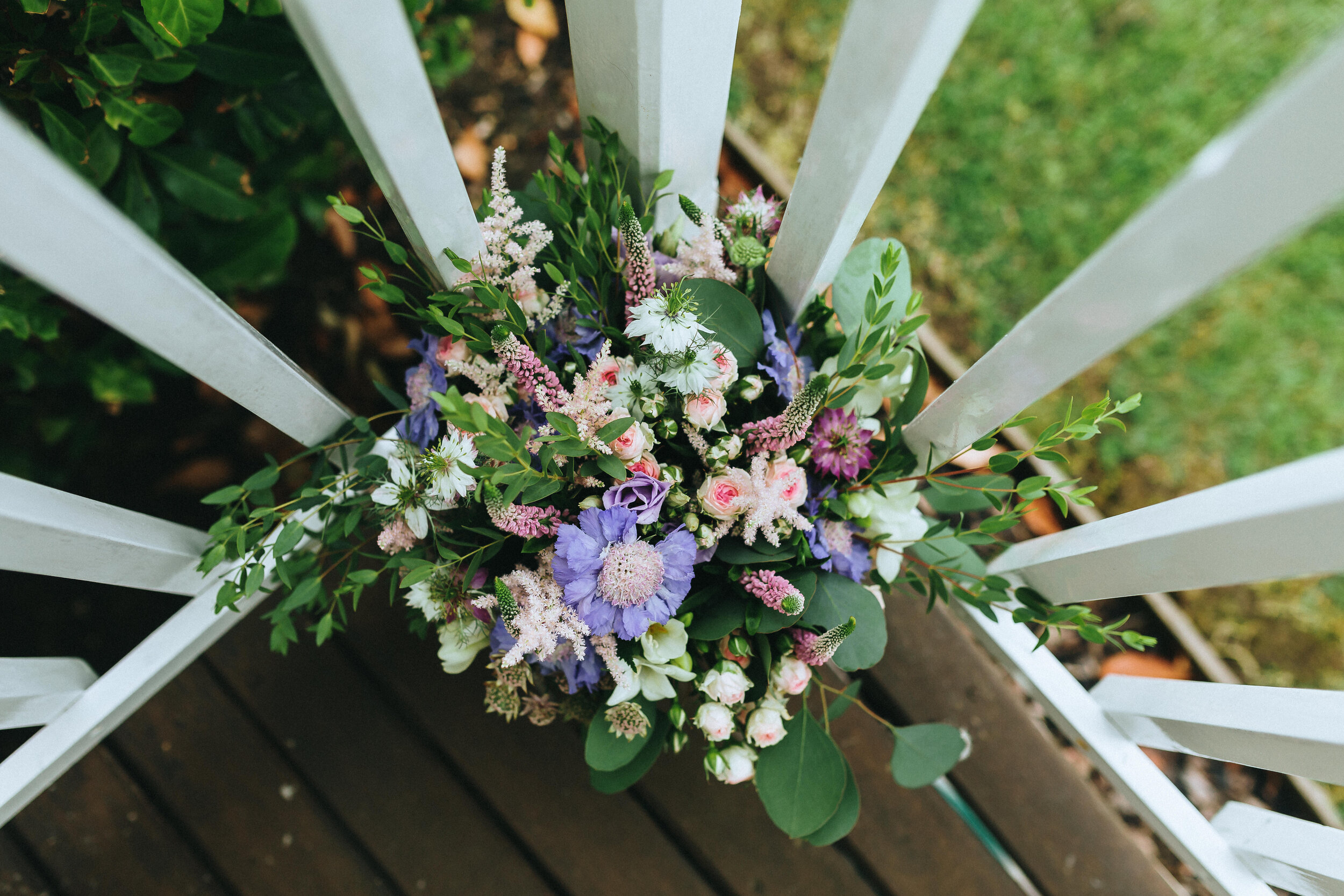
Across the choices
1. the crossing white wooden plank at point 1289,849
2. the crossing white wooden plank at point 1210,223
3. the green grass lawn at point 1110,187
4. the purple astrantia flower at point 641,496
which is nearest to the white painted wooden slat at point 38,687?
the purple astrantia flower at point 641,496

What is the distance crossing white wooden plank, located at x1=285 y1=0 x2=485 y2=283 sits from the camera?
426mm

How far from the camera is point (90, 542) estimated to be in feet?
2.19

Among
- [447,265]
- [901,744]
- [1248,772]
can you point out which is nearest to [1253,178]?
[447,265]

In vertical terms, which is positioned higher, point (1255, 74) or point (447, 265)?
point (447, 265)

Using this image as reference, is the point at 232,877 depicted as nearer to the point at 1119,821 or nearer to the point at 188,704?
the point at 188,704

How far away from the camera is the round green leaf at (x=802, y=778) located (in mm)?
740

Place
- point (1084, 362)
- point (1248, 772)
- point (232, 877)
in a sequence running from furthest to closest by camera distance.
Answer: point (1248, 772), point (232, 877), point (1084, 362)

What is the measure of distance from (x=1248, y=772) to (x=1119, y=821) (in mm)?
361

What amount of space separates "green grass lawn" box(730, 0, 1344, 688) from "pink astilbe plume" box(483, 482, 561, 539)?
121 centimetres

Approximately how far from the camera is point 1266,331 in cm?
159

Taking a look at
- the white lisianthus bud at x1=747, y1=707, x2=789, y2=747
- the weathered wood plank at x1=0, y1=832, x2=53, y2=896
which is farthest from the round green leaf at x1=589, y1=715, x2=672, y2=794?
the weathered wood plank at x1=0, y1=832, x2=53, y2=896

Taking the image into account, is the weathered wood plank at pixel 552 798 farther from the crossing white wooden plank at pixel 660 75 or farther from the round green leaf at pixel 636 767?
the crossing white wooden plank at pixel 660 75

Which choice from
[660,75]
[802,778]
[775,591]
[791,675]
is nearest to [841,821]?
[802,778]

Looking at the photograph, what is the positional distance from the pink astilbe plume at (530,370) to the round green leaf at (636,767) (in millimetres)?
392
